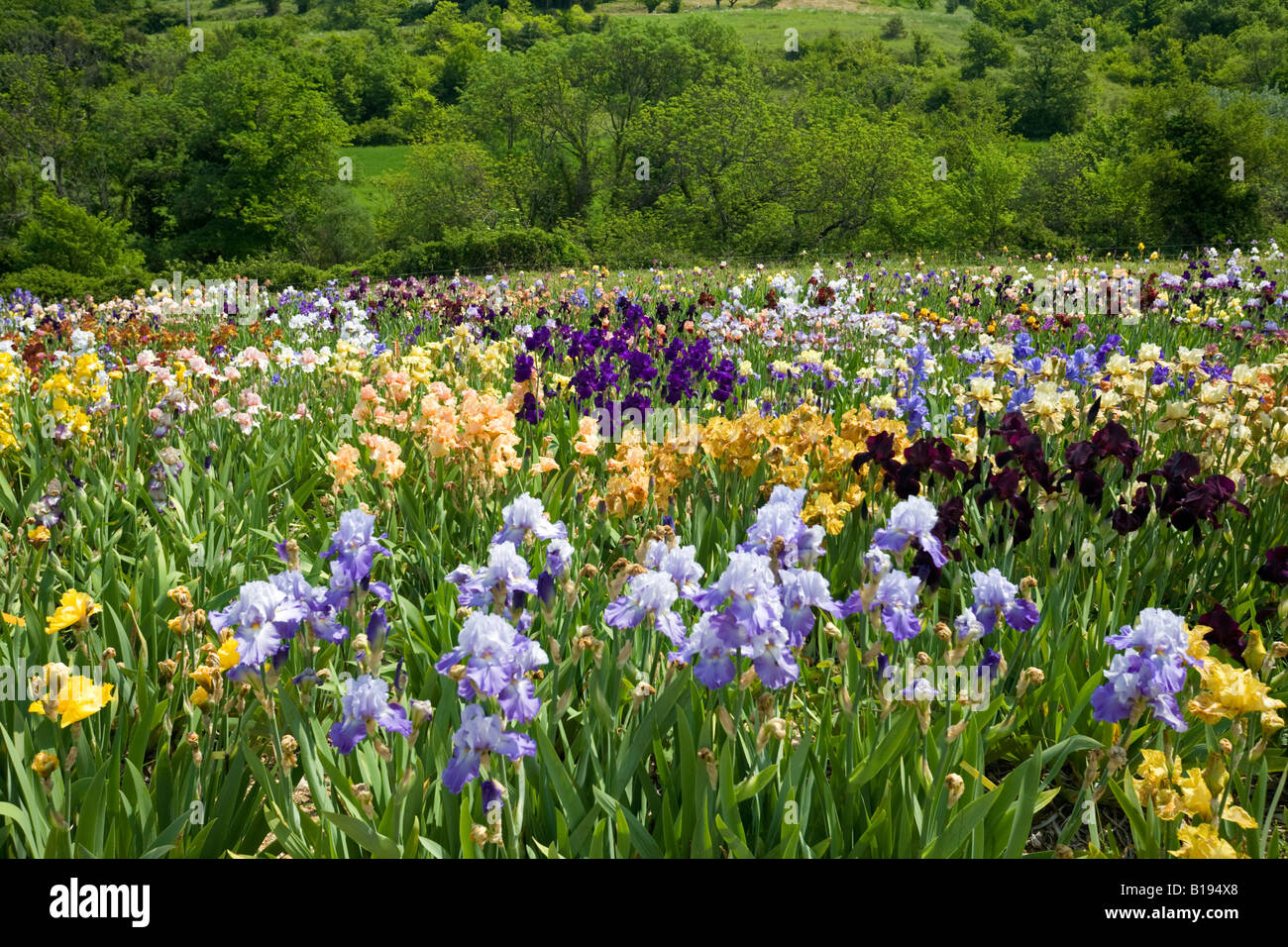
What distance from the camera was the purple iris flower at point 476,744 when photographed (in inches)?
61.6

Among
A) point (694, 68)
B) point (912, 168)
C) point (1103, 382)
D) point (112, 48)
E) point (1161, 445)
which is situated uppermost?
point (112, 48)

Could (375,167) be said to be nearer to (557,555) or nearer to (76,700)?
(557,555)

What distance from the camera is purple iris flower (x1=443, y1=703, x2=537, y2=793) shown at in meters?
1.57

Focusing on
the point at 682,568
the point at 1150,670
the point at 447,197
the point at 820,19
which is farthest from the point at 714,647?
the point at 820,19

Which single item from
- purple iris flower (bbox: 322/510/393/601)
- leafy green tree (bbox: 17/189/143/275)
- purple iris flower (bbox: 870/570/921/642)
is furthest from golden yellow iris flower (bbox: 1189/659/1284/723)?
leafy green tree (bbox: 17/189/143/275)

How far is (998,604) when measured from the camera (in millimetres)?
2174

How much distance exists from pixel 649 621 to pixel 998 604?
2.97 feet

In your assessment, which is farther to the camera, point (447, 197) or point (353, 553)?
point (447, 197)

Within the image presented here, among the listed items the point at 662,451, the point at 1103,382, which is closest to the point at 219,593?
the point at 662,451

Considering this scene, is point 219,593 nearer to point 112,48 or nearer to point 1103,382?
point 1103,382

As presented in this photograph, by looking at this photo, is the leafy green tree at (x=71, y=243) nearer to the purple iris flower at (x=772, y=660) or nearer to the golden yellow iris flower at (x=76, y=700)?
the golden yellow iris flower at (x=76, y=700)

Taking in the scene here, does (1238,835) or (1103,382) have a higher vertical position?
(1103,382)
